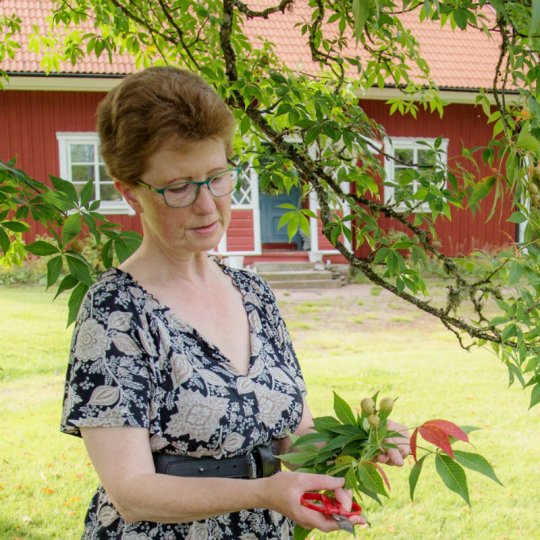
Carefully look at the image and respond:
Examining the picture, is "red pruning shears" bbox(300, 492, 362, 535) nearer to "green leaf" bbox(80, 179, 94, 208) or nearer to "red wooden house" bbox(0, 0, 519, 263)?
"green leaf" bbox(80, 179, 94, 208)

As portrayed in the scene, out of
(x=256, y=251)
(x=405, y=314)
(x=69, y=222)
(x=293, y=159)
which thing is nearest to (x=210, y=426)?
(x=69, y=222)

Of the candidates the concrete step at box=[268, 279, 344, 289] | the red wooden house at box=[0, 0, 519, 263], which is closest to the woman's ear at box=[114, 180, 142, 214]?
the red wooden house at box=[0, 0, 519, 263]

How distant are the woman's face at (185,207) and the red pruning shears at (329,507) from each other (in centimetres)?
57

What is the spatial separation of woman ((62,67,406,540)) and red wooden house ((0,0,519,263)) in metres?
10.5

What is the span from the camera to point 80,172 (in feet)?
44.4

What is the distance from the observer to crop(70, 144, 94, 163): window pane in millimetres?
13438

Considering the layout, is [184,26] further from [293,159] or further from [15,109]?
[15,109]

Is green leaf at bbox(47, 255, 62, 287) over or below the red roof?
below

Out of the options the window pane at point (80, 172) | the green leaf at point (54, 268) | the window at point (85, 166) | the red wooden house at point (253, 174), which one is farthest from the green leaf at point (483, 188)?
the window pane at point (80, 172)

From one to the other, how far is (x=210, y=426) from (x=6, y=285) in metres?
11.2

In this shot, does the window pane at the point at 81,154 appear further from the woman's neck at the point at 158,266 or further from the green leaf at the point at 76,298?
the woman's neck at the point at 158,266

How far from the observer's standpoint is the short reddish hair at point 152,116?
155 centimetres

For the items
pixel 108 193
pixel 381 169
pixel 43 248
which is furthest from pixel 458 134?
pixel 43 248

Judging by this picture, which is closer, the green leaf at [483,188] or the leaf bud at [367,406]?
the leaf bud at [367,406]
